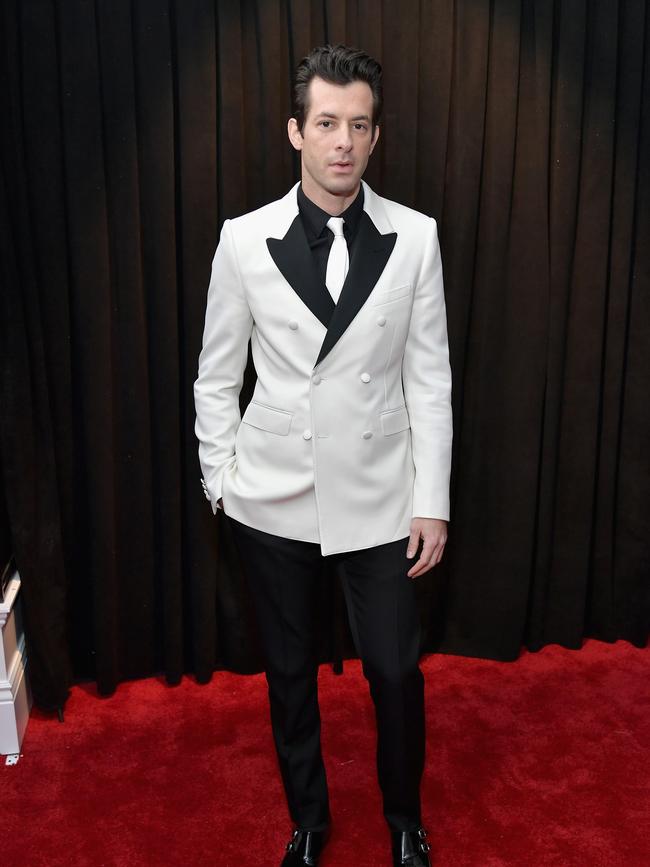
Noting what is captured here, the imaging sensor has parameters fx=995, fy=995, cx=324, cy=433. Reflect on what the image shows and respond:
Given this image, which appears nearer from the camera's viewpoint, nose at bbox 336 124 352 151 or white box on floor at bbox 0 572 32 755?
nose at bbox 336 124 352 151

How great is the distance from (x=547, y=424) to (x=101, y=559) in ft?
4.50

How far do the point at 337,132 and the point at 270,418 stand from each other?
58 centimetres

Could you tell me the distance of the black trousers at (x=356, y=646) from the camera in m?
2.04

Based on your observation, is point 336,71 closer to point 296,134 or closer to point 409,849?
point 296,134

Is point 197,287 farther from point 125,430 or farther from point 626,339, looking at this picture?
point 626,339

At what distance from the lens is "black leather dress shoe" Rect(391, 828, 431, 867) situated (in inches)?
84.0

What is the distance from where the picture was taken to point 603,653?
10.4 feet

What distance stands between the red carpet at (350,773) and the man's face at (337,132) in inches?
58.0

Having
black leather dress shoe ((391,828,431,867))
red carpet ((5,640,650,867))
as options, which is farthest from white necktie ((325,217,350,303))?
red carpet ((5,640,650,867))

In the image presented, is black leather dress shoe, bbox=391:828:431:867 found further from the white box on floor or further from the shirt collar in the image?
the shirt collar

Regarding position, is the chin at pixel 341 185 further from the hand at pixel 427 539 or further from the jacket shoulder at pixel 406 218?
the hand at pixel 427 539

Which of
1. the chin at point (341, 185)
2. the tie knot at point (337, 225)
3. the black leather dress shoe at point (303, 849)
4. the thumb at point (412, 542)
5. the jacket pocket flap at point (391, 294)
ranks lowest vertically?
the black leather dress shoe at point (303, 849)

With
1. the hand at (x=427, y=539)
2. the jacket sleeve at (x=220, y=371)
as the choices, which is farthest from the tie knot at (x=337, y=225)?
the hand at (x=427, y=539)

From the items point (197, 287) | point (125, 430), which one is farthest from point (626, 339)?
point (125, 430)
